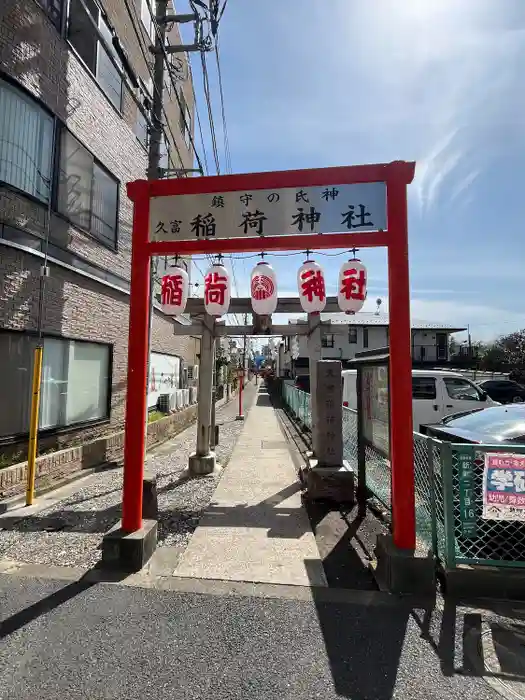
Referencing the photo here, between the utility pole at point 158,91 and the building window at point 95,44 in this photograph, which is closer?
the building window at point 95,44

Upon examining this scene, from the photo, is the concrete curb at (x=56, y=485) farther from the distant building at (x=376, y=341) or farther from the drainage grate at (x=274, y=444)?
the distant building at (x=376, y=341)

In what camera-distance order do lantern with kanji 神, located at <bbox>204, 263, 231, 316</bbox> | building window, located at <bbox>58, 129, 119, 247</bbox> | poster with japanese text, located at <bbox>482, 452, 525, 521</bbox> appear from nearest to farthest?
poster with japanese text, located at <bbox>482, 452, 525, 521</bbox>, lantern with kanji 神, located at <bbox>204, 263, 231, 316</bbox>, building window, located at <bbox>58, 129, 119, 247</bbox>

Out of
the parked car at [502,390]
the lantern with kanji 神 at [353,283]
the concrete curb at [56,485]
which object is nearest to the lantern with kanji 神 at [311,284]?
the lantern with kanji 神 at [353,283]

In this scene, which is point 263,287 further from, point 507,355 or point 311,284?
point 507,355

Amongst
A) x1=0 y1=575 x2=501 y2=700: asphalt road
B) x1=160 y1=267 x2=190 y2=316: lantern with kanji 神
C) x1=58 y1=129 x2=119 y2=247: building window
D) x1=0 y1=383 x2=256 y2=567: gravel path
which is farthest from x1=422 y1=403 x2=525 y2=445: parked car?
x1=58 y1=129 x2=119 y2=247: building window

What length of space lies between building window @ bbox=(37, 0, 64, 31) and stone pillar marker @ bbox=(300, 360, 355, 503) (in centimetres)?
791

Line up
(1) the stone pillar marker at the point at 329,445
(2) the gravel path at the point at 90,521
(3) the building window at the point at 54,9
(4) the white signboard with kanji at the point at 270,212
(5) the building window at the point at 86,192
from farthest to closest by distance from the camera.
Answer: (5) the building window at the point at 86,192, (3) the building window at the point at 54,9, (1) the stone pillar marker at the point at 329,445, (2) the gravel path at the point at 90,521, (4) the white signboard with kanji at the point at 270,212

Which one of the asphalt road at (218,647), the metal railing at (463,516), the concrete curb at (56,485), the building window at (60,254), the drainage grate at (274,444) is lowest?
the drainage grate at (274,444)

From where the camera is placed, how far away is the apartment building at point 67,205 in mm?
5965

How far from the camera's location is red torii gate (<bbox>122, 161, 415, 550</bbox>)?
3496 millimetres

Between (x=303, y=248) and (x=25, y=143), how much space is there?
5.42 metres

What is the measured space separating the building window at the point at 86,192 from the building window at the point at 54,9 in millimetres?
1923

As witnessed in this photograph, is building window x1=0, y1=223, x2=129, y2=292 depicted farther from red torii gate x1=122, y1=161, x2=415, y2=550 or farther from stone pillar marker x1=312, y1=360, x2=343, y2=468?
stone pillar marker x1=312, y1=360, x2=343, y2=468

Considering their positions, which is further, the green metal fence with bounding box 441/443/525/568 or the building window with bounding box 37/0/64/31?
the building window with bounding box 37/0/64/31
